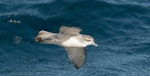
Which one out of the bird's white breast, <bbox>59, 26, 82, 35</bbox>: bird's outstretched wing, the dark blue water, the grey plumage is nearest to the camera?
the grey plumage

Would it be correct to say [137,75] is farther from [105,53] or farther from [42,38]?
[42,38]

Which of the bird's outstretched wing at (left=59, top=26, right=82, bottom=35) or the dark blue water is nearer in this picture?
the bird's outstretched wing at (left=59, top=26, right=82, bottom=35)

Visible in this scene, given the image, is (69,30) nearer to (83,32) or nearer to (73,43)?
(73,43)

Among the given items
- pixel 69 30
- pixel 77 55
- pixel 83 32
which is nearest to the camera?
pixel 77 55

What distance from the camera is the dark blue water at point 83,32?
1589 cm

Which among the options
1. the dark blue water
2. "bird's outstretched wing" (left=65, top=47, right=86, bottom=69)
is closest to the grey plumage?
"bird's outstretched wing" (left=65, top=47, right=86, bottom=69)

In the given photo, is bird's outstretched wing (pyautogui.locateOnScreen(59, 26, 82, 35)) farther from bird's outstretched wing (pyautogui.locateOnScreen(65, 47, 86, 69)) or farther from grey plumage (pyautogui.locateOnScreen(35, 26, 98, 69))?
bird's outstretched wing (pyautogui.locateOnScreen(65, 47, 86, 69))

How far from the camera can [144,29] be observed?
714 inches

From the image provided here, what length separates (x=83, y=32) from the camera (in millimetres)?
17312

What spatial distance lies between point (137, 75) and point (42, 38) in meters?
4.74

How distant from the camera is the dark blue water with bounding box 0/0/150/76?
52.1ft

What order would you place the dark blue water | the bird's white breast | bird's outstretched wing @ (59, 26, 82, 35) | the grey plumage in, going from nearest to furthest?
the grey plumage → the bird's white breast → bird's outstretched wing @ (59, 26, 82, 35) → the dark blue water

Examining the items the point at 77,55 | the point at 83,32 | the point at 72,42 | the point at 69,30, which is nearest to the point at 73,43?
the point at 72,42

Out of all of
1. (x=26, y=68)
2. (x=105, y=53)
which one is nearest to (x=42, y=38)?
(x=26, y=68)
